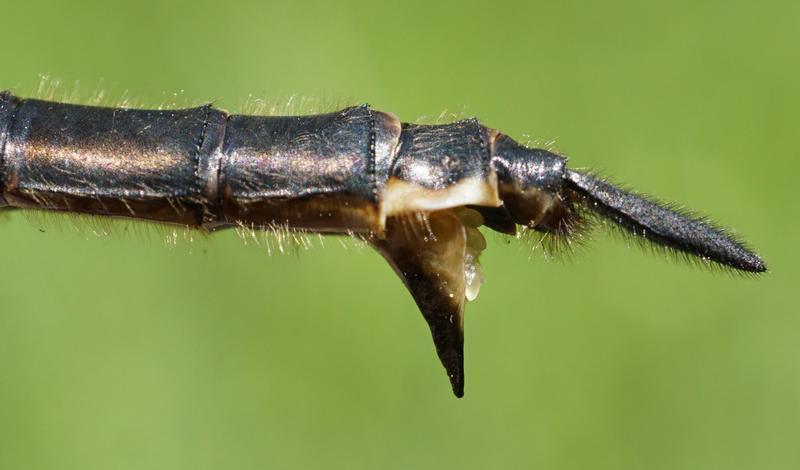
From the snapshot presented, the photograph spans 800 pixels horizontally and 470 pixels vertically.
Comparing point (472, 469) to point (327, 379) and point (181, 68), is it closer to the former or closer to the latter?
point (327, 379)

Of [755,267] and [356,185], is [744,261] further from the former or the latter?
[356,185]

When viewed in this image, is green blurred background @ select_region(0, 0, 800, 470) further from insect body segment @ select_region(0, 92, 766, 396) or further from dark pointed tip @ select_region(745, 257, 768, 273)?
dark pointed tip @ select_region(745, 257, 768, 273)

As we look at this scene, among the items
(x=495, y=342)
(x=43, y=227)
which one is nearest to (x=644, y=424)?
(x=495, y=342)

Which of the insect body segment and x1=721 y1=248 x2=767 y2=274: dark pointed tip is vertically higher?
the insect body segment

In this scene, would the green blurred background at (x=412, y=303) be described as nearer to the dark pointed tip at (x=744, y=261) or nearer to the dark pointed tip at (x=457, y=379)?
the dark pointed tip at (x=457, y=379)

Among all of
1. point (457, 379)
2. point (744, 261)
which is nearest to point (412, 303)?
point (457, 379)

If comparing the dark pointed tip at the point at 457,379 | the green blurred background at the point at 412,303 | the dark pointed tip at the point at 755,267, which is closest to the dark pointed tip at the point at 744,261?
the dark pointed tip at the point at 755,267

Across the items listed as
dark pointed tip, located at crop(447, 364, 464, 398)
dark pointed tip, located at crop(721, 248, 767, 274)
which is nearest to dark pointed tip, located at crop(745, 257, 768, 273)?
dark pointed tip, located at crop(721, 248, 767, 274)
